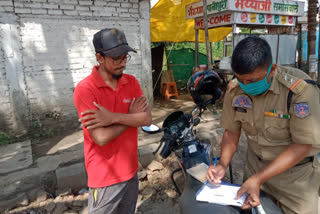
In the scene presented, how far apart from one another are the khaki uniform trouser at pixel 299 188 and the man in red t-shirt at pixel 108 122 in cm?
109

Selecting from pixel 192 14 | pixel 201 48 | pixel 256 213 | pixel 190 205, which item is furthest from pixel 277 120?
pixel 201 48

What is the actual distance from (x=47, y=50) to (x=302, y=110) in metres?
5.23

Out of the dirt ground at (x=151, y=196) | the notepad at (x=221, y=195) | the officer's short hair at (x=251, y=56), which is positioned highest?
the officer's short hair at (x=251, y=56)

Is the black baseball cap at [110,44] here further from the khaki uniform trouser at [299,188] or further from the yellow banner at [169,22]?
the yellow banner at [169,22]

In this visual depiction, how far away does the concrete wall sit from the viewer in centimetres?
491

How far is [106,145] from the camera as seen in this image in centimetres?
186

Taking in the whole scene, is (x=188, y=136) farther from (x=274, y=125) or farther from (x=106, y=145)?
(x=274, y=125)

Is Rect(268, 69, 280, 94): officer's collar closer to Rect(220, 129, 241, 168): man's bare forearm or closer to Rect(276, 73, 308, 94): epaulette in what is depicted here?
Rect(276, 73, 308, 94): epaulette

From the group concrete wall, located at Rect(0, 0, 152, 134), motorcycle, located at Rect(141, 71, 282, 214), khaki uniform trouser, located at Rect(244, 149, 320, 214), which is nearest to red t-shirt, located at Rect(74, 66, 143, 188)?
motorcycle, located at Rect(141, 71, 282, 214)

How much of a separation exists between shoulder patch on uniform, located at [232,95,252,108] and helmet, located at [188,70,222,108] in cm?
63

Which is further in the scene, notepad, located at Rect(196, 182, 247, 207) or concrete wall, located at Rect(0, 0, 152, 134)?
concrete wall, located at Rect(0, 0, 152, 134)

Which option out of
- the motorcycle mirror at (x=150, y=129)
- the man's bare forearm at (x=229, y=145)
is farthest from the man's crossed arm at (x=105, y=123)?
the man's bare forearm at (x=229, y=145)

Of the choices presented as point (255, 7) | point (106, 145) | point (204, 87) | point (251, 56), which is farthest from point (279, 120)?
point (255, 7)

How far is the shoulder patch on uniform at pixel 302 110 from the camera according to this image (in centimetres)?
135
